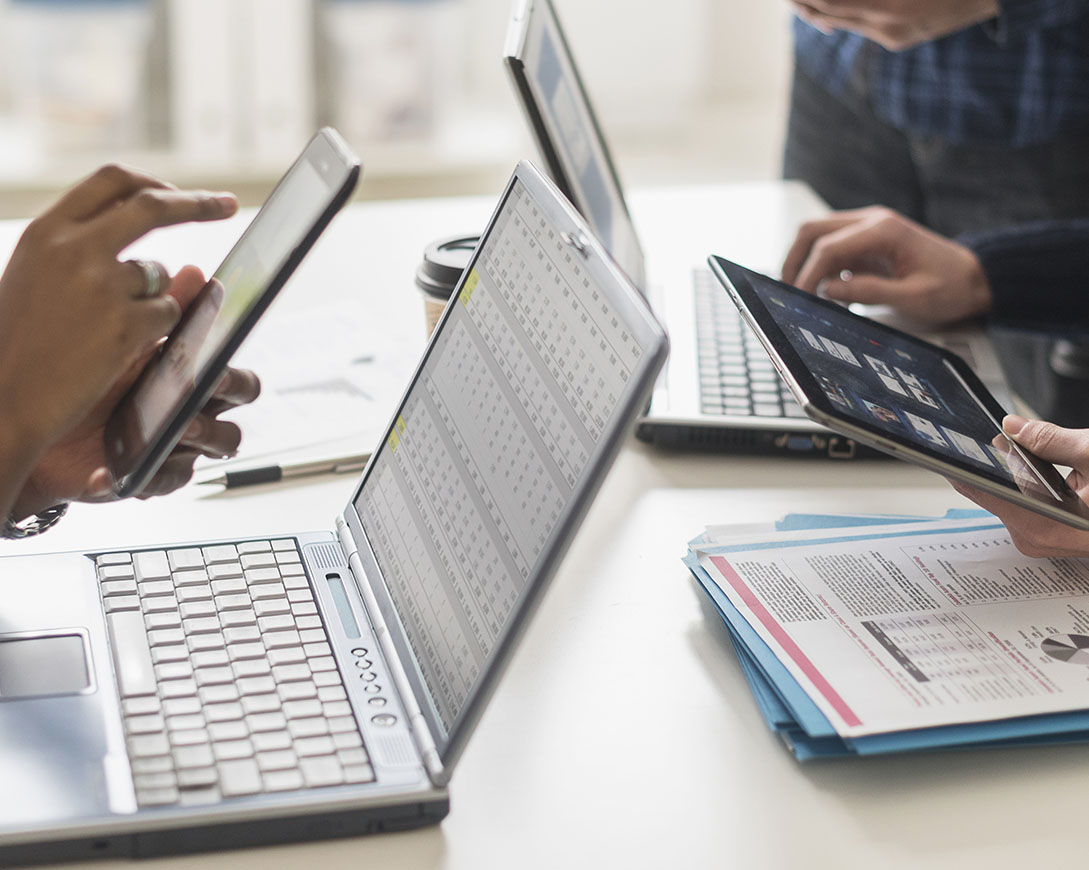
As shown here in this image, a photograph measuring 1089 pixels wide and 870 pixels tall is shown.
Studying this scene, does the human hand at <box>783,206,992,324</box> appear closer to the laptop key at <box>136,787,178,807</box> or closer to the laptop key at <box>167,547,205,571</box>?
the laptop key at <box>167,547,205,571</box>

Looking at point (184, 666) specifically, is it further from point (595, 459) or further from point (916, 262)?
point (916, 262)

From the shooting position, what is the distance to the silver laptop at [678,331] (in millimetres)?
966

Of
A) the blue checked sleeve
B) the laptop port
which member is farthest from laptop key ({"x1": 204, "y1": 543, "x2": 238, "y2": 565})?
the blue checked sleeve

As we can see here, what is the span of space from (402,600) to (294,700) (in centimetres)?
9

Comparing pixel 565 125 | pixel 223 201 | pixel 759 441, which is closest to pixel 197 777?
pixel 223 201

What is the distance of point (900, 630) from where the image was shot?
0.71 metres

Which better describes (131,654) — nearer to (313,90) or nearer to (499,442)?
(499,442)

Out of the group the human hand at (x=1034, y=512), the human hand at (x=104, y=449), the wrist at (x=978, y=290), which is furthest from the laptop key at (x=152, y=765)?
the wrist at (x=978, y=290)

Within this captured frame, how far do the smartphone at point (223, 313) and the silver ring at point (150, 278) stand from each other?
4 centimetres

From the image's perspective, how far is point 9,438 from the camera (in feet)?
2.28

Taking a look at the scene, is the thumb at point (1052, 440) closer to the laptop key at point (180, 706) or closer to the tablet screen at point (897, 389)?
the tablet screen at point (897, 389)

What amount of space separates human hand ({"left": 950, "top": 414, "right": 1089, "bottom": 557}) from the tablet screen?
1 cm

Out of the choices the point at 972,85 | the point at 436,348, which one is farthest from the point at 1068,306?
the point at 436,348

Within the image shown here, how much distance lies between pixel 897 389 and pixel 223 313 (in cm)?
43
